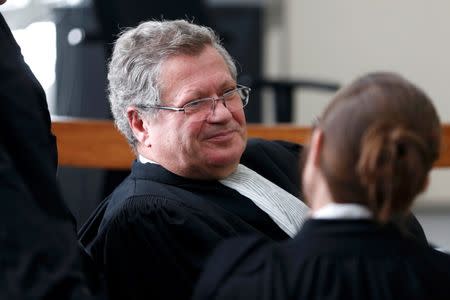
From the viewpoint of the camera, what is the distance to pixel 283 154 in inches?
85.9

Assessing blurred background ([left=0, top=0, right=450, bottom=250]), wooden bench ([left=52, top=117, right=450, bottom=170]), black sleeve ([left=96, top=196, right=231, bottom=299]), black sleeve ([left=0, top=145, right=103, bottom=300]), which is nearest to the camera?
black sleeve ([left=0, top=145, right=103, bottom=300])

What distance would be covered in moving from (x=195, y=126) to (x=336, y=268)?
2.30ft

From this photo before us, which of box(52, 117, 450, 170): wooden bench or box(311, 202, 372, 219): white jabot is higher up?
box(311, 202, 372, 219): white jabot

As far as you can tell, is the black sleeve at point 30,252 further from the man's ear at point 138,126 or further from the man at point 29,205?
the man's ear at point 138,126

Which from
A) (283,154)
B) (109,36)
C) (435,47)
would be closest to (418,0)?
(435,47)

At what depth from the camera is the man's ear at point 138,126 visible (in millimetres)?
1977

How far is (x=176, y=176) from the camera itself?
1.93 m

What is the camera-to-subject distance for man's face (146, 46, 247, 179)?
6.23 feet

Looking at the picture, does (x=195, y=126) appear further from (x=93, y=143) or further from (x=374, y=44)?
(x=374, y=44)

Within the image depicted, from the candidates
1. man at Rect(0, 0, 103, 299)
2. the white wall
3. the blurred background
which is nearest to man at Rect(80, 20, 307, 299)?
man at Rect(0, 0, 103, 299)

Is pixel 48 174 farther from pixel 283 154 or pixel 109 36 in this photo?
pixel 109 36

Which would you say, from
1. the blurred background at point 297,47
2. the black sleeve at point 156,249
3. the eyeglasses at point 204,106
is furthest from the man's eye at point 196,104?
the blurred background at point 297,47

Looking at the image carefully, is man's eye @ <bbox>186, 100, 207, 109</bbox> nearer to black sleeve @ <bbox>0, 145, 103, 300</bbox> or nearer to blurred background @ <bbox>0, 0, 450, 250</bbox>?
black sleeve @ <bbox>0, 145, 103, 300</bbox>

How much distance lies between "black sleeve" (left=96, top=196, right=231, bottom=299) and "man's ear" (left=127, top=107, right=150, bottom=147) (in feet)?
0.77
